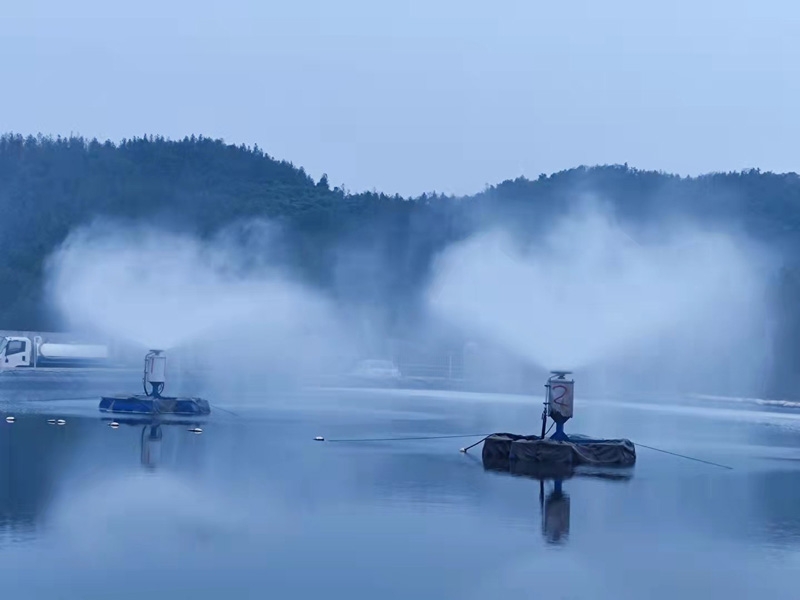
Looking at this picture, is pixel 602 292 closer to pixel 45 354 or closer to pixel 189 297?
pixel 189 297

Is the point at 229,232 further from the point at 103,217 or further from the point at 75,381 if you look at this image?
the point at 75,381

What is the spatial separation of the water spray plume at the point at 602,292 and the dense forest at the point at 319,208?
9.29m

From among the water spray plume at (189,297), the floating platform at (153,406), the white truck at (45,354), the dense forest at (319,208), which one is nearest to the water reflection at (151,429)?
the floating platform at (153,406)

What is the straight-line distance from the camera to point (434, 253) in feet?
436

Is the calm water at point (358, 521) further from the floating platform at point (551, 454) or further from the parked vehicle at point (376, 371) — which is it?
the parked vehicle at point (376, 371)

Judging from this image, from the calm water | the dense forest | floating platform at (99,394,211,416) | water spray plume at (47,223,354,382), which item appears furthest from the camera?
the dense forest

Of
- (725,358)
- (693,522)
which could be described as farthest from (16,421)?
(725,358)

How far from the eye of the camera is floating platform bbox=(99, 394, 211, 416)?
44594 millimetres

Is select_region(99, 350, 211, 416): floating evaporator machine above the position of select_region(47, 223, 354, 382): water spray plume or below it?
below

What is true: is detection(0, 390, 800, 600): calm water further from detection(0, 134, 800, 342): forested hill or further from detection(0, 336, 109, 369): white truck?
detection(0, 134, 800, 342): forested hill

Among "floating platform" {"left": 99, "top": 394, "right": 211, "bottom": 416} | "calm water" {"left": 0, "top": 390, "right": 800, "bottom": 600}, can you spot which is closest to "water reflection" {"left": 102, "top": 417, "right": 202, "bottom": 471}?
"calm water" {"left": 0, "top": 390, "right": 800, "bottom": 600}

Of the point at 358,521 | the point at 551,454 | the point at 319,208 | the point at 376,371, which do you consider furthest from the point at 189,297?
the point at 319,208

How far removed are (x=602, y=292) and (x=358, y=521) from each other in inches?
1475

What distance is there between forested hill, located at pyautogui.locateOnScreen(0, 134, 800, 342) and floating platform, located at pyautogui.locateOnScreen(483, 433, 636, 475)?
79.0 meters
